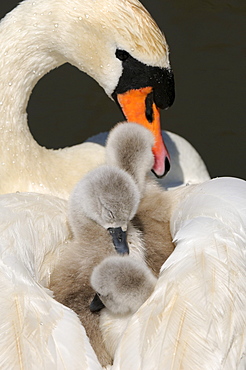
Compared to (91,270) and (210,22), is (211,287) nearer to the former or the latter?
(91,270)

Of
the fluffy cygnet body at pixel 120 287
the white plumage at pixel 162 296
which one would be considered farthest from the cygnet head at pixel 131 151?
the fluffy cygnet body at pixel 120 287

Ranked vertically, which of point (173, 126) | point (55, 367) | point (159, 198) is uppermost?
point (55, 367)

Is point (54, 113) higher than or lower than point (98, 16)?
lower

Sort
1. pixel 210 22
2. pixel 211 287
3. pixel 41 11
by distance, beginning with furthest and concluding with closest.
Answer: pixel 210 22 < pixel 41 11 < pixel 211 287

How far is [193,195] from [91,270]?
1.42 feet

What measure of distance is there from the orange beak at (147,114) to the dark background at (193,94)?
5.20 feet

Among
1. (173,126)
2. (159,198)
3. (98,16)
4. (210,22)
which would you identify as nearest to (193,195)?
(159,198)

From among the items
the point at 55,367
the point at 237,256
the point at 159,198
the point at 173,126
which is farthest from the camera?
the point at 173,126

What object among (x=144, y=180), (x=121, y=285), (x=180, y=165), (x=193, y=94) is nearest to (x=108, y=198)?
(x=121, y=285)

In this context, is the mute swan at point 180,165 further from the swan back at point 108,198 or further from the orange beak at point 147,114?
the swan back at point 108,198

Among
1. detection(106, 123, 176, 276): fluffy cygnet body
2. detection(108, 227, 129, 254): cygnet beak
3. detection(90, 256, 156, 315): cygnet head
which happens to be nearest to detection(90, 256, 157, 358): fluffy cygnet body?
detection(90, 256, 156, 315): cygnet head

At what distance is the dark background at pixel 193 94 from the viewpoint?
459 centimetres

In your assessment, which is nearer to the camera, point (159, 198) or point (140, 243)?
point (140, 243)

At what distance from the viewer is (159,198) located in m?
2.56
